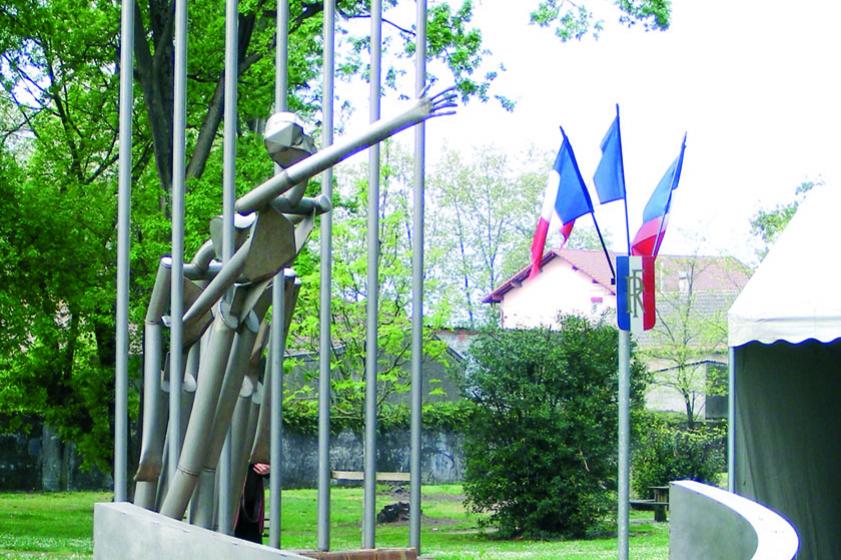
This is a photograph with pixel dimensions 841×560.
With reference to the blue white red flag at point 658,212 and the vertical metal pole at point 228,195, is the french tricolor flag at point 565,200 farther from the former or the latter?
the vertical metal pole at point 228,195

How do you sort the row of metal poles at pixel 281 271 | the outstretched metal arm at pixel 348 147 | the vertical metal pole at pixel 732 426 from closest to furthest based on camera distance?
the outstretched metal arm at pixel 348 147, the row of metal poles at pixel 281 271, the vertical metal pole at pixel 732 426

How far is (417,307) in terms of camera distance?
295 inches

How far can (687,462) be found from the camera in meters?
27.0

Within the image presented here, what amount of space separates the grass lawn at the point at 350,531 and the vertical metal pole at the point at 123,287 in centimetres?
633

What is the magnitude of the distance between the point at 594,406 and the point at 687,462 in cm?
543

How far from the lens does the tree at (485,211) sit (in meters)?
63.0

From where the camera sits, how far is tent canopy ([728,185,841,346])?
32.0 feet

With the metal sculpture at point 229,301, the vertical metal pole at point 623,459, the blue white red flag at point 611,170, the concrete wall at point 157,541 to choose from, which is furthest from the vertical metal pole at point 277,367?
the blue white red flag at point 611,170

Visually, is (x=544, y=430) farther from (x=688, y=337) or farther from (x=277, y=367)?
(x=688, y=337)

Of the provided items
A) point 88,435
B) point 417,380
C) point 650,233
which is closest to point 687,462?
point 88,435

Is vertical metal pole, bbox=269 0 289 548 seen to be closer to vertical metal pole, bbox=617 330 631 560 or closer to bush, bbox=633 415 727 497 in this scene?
vertical metal pole, bbox=617 330 631 560

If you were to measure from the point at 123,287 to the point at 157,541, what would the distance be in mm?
Result: 1977

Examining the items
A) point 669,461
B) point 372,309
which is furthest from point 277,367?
point 669,461

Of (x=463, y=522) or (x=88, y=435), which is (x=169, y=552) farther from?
(x=463, y=522)
